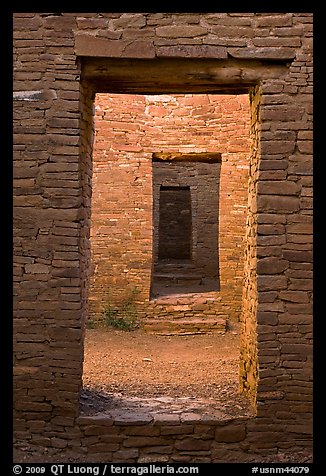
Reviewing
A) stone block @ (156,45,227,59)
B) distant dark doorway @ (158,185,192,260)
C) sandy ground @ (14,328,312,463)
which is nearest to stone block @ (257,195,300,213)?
stone block @ (156,45,227,59)

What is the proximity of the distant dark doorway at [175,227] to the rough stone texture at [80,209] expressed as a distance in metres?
10.7

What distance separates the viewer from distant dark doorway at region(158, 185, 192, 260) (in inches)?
605

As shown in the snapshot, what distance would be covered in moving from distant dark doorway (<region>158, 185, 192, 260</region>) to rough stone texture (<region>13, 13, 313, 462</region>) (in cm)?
1070

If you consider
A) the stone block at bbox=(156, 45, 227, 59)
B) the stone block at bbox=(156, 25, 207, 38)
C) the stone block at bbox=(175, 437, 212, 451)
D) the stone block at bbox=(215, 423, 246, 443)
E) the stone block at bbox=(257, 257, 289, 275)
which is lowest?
the stone block at bbox=(175, 437, 212, 451)

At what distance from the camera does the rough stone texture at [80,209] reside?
177 inches

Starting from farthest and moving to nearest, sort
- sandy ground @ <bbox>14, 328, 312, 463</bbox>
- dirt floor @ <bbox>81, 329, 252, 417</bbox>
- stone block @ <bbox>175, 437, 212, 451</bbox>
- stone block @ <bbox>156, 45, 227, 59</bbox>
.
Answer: dirt floor @ <bbox>81, 329, 252, 417</bbox> → sandy ground @ <bbox>14, 328, 312, 463</bbox> → stone block @ <bbox>175, 437, 212, 451</bbox> → stone block @ <bbox>156, 45, 227, 59</bbox>

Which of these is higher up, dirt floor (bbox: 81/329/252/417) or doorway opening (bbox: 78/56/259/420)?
doorway opening (bbox: 78/56/259/420)

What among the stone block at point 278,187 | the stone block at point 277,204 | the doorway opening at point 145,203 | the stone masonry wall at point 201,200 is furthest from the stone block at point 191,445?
the stone masonry wall at point 201,200

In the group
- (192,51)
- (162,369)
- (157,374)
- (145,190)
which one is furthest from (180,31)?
(145,190)

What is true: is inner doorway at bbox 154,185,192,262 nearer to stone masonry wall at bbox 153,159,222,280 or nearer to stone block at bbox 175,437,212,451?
stone masonry wall at bbox 153,159,222,280

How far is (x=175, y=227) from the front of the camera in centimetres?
1552

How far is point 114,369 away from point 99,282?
9.34ft

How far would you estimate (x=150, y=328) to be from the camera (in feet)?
31.5

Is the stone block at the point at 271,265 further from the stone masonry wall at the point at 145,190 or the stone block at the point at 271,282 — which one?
the stone masonry wall at the point at 145,190
